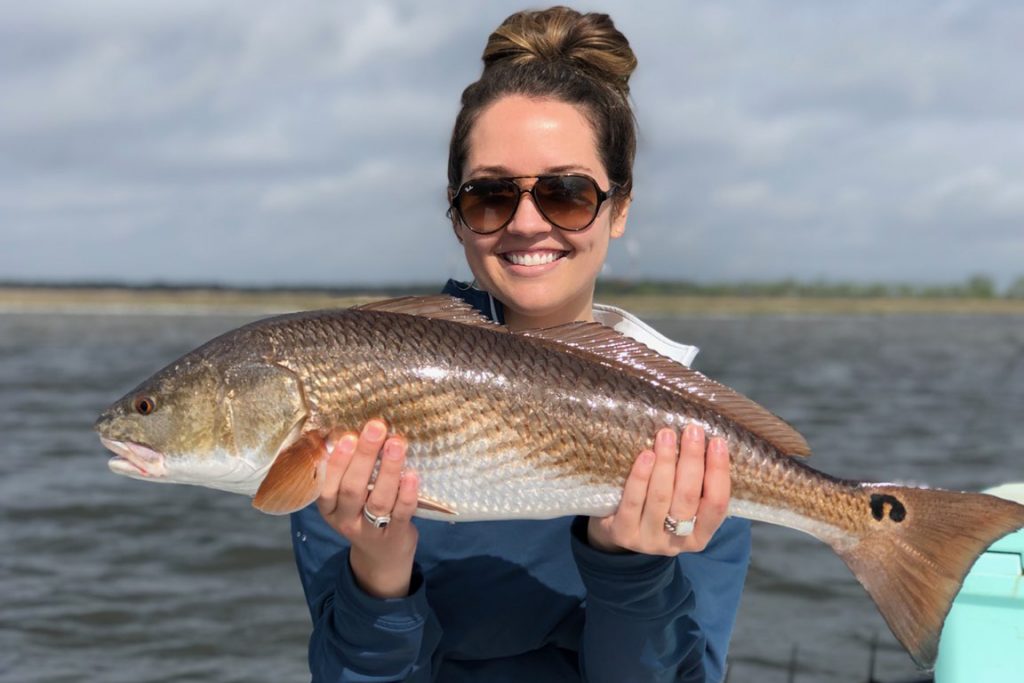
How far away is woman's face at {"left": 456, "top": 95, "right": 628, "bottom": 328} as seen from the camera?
11.6ft

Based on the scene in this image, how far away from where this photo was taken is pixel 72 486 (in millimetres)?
14172

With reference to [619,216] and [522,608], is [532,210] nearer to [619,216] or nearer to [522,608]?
[619,216]

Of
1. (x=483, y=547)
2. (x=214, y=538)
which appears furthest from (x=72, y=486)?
(x=483, y=547)

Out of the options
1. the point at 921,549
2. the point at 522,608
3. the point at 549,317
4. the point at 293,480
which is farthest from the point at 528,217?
the point at 921,549

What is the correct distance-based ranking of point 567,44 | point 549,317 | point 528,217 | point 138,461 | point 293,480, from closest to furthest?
point 293,480
point 138,461
point 528,217
point 549,317
point 567,44

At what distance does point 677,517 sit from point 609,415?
0.36 m

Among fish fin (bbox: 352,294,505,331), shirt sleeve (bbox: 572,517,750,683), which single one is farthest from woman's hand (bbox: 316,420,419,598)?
shirt sleeve (bbox: 572,517,750,683)

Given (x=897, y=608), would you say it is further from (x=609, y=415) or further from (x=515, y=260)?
(x=515, y=260)

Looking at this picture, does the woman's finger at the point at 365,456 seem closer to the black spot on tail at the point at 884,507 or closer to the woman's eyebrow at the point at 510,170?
the woman's eyebrow at the point at 510,170

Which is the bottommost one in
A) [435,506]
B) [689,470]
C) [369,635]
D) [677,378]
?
[369,635]

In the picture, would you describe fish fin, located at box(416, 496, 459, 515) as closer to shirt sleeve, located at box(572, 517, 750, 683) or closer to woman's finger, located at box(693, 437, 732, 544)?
shirt sleeve, located at box(572, 517, 750, 683)

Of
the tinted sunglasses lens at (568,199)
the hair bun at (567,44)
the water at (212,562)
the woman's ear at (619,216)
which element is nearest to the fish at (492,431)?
the tinted sunglasses lens at (568,199)

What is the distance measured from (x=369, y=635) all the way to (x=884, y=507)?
1.62 metres

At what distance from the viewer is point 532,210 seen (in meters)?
3.49
